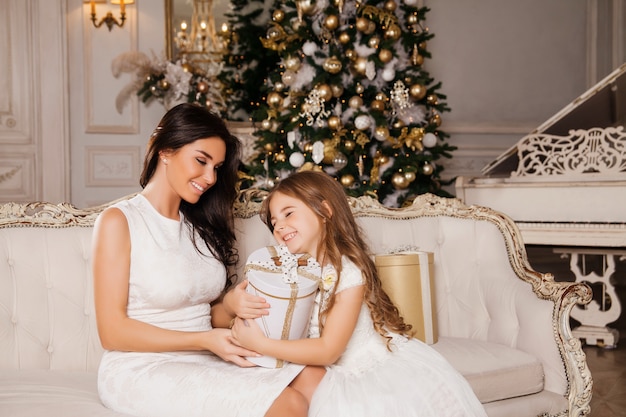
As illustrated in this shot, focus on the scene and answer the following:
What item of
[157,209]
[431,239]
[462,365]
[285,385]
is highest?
[157,209]

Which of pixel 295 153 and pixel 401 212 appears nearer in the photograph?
pixel 401 212

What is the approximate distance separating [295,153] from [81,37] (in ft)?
8.66

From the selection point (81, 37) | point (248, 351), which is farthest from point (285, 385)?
point (81, 37)

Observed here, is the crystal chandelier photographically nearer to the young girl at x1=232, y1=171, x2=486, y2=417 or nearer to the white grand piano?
the white grand piano

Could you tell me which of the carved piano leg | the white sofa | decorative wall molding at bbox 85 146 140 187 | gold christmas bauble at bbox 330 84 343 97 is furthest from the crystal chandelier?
the white sofa

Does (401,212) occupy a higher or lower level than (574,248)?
higher

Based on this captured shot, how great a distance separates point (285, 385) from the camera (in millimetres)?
1812

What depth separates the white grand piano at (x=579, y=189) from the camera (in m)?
4.32

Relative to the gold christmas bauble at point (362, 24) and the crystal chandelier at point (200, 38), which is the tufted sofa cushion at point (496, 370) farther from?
the crystal chandelier at point (200, 38)

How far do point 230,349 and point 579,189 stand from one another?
10.6 ft

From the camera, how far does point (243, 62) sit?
22.1 feet

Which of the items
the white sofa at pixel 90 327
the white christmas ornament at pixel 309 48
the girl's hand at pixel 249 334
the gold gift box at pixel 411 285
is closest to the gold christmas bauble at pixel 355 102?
Answer: the white christmas ornament at pixel 309 48

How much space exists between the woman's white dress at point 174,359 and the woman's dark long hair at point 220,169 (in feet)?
0.32

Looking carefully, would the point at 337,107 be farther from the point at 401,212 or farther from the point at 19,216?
the point at 19,216
